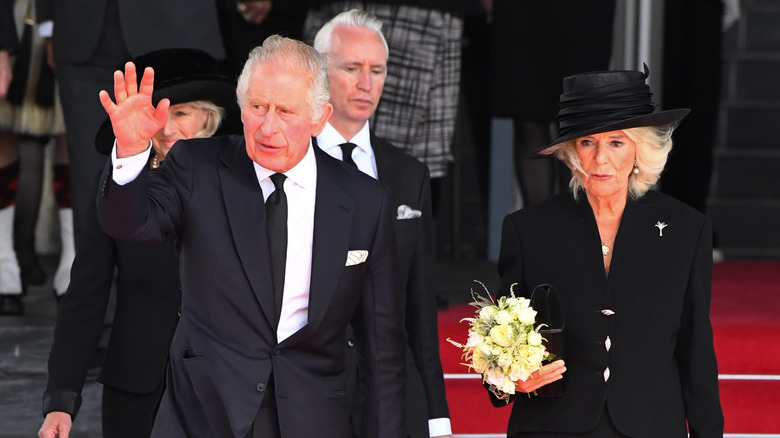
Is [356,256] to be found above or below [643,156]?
below

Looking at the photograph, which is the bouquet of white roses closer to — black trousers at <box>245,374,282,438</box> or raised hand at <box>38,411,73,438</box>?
black trousers at <box>245,374,282,438</box>

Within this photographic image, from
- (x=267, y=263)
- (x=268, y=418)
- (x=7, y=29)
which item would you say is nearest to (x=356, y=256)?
(x=267, y=263)

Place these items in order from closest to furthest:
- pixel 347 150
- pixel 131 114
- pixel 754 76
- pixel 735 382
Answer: pixel 131 114 < pixel 347 150 < pixel 735 382 < pixel 754 76

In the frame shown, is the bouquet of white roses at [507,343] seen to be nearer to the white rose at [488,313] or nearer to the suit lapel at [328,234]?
the white rose at [488,313]

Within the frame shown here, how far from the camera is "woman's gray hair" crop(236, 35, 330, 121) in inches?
106

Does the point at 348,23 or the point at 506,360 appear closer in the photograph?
the point at 506,360

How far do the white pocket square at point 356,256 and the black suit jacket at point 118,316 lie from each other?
0.71 metres

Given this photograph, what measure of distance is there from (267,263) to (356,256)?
0.69 ft

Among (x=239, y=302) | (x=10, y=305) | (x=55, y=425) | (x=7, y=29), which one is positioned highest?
(x=7, y=29)

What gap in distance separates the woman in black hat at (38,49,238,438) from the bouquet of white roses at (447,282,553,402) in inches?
31.7

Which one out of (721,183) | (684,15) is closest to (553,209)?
(684,15)

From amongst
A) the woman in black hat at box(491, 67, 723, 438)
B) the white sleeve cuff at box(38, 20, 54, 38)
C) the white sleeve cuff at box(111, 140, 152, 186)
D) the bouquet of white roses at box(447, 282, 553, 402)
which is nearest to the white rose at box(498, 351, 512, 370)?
the bouquet of white roses at box(447, 282, 553, 402)

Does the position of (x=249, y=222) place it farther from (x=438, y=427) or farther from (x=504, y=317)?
(x=438, y=427)

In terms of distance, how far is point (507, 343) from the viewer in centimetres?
291
